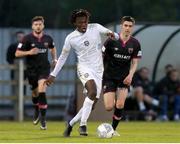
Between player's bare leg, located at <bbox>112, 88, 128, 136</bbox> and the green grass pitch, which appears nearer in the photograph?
the green grass pitch

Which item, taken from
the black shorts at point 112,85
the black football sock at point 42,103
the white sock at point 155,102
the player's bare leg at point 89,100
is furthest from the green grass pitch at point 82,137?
the white sock at point 155,102

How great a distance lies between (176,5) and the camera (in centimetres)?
3231

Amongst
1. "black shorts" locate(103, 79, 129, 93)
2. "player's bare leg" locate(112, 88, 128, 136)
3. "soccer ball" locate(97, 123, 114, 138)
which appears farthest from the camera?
"black shorts" locate(103, 79, 129, 93)

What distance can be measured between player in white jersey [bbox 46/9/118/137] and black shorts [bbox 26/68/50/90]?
383 cm

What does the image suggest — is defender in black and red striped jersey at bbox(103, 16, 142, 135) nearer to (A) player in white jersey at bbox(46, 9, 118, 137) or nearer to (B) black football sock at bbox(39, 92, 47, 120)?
(A) player in white jersey at bbox(46, 9, 118, 137)

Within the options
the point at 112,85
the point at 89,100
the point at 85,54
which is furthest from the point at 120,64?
the point at 89,100

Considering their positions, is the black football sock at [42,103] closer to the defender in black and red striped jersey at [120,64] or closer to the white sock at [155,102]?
the defender in black and red striped jersey at [120,64]

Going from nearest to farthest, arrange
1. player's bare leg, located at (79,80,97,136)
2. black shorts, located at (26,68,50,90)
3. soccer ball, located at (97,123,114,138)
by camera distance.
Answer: soccer ball, located at (97,123,114,138) < player's bare leg, located at (79,80,97,136) < black shorts, located at (26,68,50,90)

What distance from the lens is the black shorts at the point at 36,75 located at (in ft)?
74.1

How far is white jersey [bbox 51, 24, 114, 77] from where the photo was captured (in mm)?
18672

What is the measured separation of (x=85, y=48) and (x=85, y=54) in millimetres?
112

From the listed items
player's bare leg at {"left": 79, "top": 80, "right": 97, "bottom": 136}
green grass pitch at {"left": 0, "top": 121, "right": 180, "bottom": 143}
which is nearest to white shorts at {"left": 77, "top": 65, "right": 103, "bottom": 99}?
player's bare leg at {"left": 79, "top": 80, "right": 97, "bottom": 136}

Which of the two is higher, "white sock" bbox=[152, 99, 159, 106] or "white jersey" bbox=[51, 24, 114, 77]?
"white jersey" bbox=[51, 24, 114, 77]

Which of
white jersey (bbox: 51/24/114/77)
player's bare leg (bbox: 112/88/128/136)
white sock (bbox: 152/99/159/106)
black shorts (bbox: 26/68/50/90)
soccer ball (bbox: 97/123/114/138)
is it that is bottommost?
Answer: white sock (bbox: 152/99/159/106)
